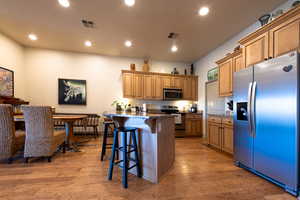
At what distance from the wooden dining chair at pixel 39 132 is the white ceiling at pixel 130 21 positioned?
194cm

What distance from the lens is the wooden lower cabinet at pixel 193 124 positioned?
4.87 m

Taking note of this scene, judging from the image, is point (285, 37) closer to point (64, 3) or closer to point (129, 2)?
point (129, 2)

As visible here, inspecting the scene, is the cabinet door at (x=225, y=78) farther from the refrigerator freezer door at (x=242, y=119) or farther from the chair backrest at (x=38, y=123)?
the chair backrest at (x=38, y=123)

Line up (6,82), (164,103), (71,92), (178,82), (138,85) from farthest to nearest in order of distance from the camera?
(164,103), (178,82), (138,85), (71,92), (6,82)

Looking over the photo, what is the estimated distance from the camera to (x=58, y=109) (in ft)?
15.6

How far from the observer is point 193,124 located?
4906mm

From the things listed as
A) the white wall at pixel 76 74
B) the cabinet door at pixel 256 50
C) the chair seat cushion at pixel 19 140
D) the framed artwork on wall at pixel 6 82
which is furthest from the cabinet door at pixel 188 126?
the framed artwork on wall at pixel 6 82

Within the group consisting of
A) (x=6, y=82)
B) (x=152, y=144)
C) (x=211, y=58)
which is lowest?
(x=152, y=144)

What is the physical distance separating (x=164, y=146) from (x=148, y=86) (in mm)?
3190

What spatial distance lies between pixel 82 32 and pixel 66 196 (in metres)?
3.45

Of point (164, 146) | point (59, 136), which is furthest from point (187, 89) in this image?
point (59, 136)

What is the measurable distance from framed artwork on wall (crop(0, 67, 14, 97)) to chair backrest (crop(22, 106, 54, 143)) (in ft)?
6.38

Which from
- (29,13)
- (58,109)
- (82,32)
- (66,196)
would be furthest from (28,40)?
(66,196)

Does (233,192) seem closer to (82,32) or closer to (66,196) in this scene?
(66,196)
